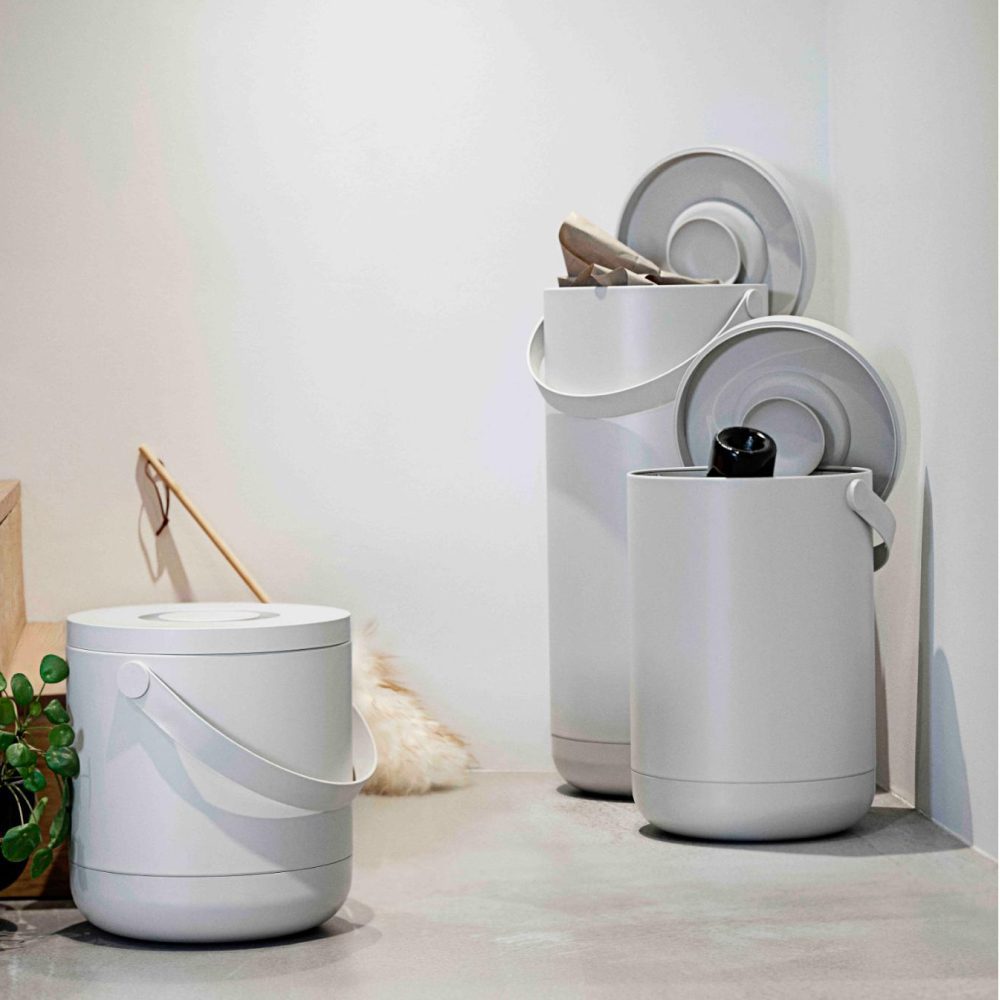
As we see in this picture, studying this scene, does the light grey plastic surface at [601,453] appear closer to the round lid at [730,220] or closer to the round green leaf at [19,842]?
the round lid at [730,220]

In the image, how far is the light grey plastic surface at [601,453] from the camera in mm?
2887

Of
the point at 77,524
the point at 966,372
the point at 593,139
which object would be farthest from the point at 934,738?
A: the point at 77,524

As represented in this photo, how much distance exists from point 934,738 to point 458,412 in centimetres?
117

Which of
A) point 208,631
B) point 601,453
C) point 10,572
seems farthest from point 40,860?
point 601,453

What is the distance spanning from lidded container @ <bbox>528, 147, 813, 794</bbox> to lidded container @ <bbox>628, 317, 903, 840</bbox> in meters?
0.25

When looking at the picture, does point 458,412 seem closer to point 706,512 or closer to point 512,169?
point 512,169

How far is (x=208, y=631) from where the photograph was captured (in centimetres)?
200

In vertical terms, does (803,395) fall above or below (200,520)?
above

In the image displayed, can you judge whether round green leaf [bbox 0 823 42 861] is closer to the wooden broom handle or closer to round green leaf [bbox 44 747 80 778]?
round green leaf [bbox 44 747 80 778]

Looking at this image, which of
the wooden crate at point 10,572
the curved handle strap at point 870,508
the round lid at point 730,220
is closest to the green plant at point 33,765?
the wooden crate at point 10,572

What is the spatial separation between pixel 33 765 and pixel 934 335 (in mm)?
1646

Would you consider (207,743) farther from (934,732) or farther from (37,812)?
(934,732)

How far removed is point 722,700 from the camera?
256 centimetres

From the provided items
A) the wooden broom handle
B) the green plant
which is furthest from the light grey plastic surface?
the green plant
